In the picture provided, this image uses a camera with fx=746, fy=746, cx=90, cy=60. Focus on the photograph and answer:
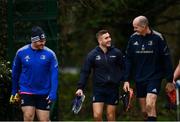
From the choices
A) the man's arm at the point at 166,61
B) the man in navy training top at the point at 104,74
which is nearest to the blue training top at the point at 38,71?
the man in navy training top at the point at 104,74

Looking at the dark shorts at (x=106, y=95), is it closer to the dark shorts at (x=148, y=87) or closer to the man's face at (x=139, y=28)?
the dark shorts at (x=148, y=87)

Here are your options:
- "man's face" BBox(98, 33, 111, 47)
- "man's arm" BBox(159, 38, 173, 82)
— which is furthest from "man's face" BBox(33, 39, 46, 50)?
"man's arm" BBox(159, 38, 173, 82)

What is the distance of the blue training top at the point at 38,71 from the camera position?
1356cm

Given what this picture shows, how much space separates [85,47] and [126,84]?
1466cm

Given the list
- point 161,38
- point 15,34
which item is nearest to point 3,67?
point 15,34

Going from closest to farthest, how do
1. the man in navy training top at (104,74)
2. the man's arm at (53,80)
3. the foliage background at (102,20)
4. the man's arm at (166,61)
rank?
the man's arm at (53,80), the man's arm at (166,61), the man in navy training top at (104,74), the foliage background at (102,20)

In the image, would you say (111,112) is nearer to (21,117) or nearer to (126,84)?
(126,84)

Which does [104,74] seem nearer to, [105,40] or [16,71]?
[105,40]

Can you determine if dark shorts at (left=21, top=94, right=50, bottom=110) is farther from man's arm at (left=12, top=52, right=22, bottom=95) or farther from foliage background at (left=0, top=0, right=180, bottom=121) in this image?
foliage background at (left=0, top=0, right=180, bottom=121)

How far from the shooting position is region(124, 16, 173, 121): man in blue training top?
557 inches

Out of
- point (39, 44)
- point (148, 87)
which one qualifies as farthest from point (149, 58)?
point (39, 44)

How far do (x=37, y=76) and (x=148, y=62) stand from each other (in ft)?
7.25

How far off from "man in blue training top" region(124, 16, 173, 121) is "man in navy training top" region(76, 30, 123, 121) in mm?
294

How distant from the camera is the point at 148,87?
14305mm
